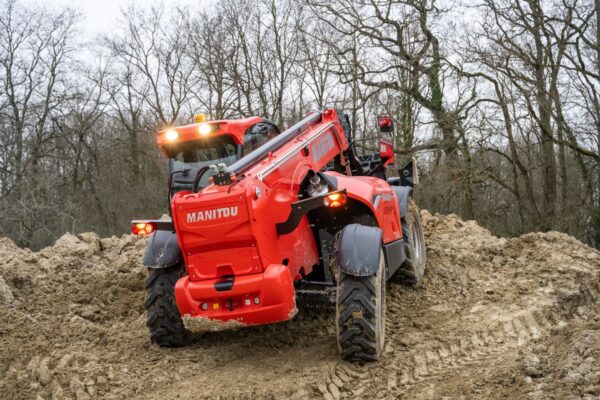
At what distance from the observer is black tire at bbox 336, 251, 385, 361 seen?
15.4 feet

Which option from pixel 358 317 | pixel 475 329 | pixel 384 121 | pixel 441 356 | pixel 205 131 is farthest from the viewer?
pixel 384 121

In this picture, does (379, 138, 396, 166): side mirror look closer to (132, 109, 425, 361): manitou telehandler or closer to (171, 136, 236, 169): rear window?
(132, 109, 425, 361): manitou telehandler

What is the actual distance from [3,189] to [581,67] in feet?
74.3

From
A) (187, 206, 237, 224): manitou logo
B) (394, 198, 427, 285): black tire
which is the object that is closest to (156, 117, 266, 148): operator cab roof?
(187, 206, 237, 224): manitou logo

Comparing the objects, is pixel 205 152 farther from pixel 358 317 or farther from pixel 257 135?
pixel 358 317

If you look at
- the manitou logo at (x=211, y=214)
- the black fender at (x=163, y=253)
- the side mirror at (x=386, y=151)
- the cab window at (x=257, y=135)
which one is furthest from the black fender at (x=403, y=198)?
the manitou logo at (x=211, y=214)

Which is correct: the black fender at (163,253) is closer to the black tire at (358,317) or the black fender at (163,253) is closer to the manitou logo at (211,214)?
the manitou logo at (211,214)

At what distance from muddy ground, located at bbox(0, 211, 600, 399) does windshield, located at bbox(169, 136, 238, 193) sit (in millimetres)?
1537

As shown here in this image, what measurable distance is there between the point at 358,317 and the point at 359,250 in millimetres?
535

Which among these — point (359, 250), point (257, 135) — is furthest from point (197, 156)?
point (359, 250)

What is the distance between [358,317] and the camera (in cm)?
469

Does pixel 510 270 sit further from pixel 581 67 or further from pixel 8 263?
pixel 581 67

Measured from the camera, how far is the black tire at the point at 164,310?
5.34m

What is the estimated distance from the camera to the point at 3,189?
25.5 meters
